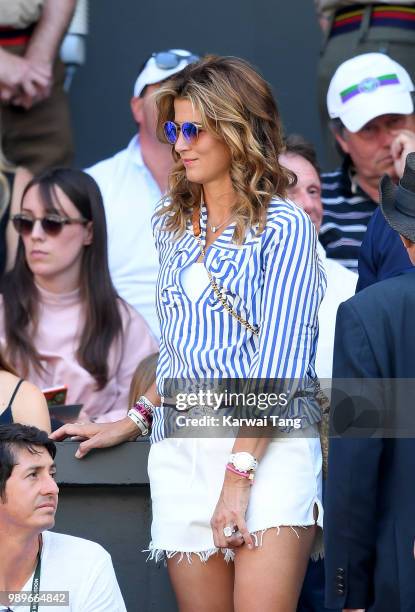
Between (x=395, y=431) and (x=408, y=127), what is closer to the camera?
(x=395, y=431)

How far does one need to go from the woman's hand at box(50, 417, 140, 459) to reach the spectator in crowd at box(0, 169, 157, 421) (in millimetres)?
817

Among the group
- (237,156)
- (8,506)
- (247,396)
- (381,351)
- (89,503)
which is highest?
(237,156)

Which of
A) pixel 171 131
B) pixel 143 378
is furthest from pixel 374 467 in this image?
pixel 143 378

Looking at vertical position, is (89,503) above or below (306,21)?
below

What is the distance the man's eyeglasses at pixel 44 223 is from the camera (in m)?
5.23

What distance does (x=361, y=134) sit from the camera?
5.69 meters

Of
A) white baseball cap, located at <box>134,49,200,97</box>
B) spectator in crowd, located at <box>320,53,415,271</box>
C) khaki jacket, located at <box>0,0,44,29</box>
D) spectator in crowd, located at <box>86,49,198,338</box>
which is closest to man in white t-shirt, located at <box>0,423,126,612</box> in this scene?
spectator in crowd, located at <box>86,49,198,338</box>

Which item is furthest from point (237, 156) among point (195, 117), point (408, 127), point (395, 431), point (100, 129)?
point (100, 129)

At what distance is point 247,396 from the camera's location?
346 centimetres

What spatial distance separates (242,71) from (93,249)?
180cm

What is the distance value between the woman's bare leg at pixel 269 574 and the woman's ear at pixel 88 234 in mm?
2173

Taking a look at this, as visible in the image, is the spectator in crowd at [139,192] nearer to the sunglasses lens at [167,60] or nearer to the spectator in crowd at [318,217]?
the sunglasses lens at [167,60]

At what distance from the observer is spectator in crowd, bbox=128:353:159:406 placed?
4.49 m

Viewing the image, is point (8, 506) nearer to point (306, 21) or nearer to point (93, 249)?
point (93, 249)
